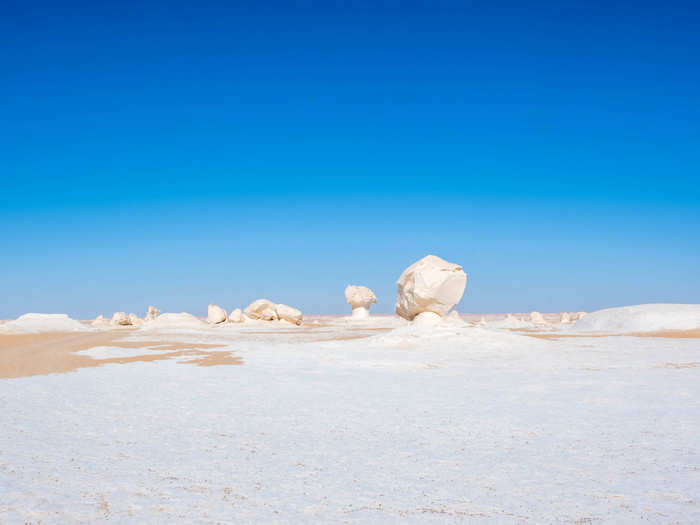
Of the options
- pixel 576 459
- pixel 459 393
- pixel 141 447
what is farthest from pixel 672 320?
pixel 141 447

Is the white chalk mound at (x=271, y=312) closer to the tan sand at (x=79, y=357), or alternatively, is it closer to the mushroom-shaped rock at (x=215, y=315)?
the mushroom-shaped rock at (x=215, y=315)

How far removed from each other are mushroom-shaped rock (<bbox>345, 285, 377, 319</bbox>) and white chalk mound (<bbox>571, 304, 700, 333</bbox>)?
18694mm

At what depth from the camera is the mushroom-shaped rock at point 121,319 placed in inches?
1707

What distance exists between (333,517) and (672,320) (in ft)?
96.3

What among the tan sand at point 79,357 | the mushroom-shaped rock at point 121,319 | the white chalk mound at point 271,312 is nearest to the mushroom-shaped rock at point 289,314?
the white chalk mound at point 271,312

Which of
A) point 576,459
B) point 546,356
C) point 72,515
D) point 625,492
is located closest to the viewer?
point 72,515

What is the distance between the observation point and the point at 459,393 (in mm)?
8883

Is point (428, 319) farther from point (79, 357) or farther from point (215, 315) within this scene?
point (215, 315)

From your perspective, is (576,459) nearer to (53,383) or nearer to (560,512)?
(560,512)

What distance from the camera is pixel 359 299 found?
→ 1836 inches

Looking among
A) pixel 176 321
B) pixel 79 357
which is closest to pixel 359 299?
pixel 176 321

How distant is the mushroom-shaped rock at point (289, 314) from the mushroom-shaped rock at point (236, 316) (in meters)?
2.93

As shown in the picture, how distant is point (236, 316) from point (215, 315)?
1608mm

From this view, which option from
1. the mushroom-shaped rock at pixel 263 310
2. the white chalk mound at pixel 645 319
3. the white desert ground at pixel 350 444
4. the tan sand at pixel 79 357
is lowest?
the white desert ground at pixel 350 444
